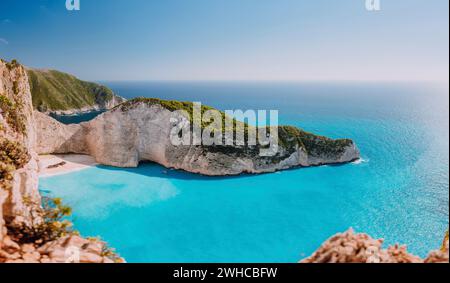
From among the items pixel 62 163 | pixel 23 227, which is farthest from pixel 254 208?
pixel 62 163

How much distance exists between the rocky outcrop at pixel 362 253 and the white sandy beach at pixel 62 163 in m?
33.2

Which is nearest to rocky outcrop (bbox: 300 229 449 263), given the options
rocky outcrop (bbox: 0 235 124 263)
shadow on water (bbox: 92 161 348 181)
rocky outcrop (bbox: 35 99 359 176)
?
rocky outcrop (bbox: 0 235 124 263)

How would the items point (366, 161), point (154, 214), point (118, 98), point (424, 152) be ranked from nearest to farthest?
point (154, 214), point (366, 161), point (424, 152), point (118, 98)

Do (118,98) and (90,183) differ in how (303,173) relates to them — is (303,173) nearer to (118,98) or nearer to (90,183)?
(90,183)

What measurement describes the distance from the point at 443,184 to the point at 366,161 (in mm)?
8905

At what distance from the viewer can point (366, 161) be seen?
3966 centimetres

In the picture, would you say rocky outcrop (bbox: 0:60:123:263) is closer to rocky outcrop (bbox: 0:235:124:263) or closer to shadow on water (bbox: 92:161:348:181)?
rocky outcrop (bbox: 0:235:124:263)

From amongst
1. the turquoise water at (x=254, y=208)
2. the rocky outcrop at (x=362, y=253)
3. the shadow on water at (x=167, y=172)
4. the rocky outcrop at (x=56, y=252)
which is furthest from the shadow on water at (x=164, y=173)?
the rocky outcrop at (x=362, y=253)

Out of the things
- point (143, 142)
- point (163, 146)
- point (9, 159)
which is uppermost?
point (9, 159)

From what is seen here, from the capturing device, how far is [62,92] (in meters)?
100

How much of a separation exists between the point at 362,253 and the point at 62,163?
36.8 meters

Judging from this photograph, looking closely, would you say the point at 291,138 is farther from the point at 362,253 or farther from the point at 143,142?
the point at 362,253

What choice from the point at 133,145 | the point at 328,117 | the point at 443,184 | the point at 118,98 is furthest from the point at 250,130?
the point at 118,98
